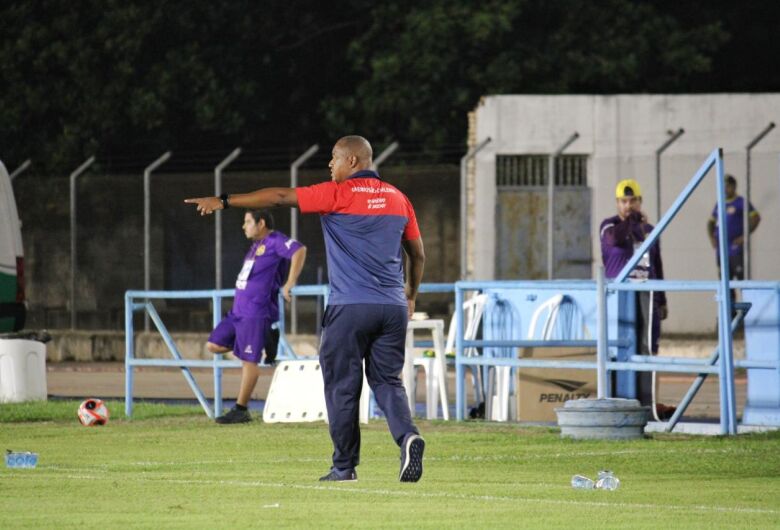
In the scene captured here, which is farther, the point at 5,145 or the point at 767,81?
the point at 767,81

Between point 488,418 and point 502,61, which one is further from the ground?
point 502,61

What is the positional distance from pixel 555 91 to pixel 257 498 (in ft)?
85.0

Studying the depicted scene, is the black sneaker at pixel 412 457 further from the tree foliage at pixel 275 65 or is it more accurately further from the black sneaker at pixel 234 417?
the tree foliage at pixel 275 65

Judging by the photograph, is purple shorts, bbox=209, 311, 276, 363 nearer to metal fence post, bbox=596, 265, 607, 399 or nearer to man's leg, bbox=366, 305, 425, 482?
metal fence post, bbox=596, 265, 607, 399

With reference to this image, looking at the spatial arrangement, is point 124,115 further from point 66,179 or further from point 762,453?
point 762,453

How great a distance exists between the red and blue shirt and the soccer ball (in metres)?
5.66

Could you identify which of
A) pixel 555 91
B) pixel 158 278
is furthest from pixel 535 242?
pixel 555 91

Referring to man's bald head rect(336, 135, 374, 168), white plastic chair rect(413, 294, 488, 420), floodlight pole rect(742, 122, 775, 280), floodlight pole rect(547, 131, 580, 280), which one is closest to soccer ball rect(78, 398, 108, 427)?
white plastic chair rect(413, 294, 488, 420)

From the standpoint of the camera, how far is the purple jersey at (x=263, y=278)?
1527 centimetres

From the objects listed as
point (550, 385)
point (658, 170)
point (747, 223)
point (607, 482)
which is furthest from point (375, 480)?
point (658, 170)

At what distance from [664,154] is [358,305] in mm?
16744

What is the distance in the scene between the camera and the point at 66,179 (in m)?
27.4

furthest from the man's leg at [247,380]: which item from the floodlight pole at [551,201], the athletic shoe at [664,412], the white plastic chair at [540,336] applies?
the floodlight pole at [551,201]

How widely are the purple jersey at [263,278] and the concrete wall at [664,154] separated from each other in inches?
418
